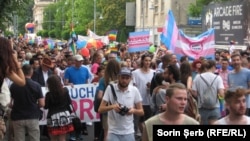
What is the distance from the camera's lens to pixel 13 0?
17.0 m

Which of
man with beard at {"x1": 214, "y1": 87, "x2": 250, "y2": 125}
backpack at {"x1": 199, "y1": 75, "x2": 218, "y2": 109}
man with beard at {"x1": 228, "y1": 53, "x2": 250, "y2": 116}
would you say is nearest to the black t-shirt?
backpack at {"x1": 199, "y1": 75, "x2": 218, "y2": 109}

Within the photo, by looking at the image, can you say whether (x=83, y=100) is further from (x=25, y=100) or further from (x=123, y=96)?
(x=123, y=96)

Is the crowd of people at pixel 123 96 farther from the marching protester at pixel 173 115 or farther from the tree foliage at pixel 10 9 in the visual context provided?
the tree foliage at pixel 10 9

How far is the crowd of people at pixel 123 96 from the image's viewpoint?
5441 mm

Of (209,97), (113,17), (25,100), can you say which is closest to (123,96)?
(25,100)

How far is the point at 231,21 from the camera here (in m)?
32.0

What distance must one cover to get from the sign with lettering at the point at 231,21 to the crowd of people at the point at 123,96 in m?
18.5

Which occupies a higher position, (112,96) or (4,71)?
(4,71)

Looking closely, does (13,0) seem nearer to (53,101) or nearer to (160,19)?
(53,101)

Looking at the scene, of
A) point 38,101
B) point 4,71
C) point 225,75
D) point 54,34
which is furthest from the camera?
point 54,34

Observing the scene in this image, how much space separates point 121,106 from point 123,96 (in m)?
0.15

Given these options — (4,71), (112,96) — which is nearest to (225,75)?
(112,96)

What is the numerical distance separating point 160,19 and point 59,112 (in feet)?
166

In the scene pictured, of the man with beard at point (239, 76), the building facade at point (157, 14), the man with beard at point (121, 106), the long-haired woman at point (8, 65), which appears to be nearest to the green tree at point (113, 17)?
the building facade at point (157, 14)
